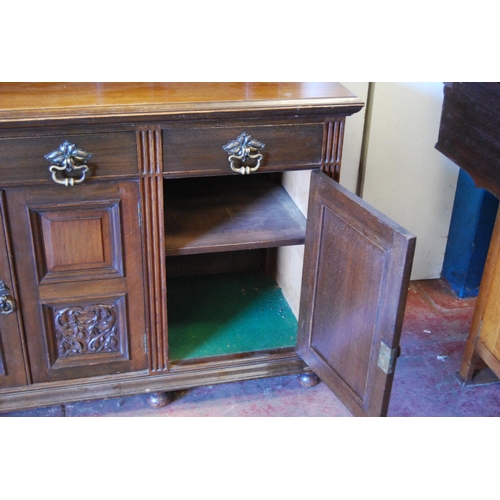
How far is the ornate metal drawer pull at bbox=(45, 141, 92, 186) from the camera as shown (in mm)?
1729

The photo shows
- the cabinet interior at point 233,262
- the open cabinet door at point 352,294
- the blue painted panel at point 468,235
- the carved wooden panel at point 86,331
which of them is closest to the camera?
the open cabinet door at point 352,294

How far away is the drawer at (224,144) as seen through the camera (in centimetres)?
182

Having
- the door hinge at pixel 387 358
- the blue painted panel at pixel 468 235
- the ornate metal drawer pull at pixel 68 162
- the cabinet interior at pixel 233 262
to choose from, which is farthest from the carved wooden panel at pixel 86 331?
the blue painted panel at pixel 468 235

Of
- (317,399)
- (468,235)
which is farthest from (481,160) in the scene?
(317,399)

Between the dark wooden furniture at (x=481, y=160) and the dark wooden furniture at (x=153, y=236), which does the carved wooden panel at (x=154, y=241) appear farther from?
the dark wooden furniture at (x=481, y=160)

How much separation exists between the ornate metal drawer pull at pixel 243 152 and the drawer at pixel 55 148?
267 mm

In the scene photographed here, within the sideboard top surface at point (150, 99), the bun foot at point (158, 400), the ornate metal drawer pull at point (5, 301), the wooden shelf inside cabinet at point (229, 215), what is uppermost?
the sideboard top surface at point (150, 99)

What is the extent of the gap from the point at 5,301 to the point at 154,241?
461 millimetres

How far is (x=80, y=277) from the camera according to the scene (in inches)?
76.4

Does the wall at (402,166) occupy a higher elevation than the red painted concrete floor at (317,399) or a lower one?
higher

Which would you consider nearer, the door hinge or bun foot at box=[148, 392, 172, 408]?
the door hinge

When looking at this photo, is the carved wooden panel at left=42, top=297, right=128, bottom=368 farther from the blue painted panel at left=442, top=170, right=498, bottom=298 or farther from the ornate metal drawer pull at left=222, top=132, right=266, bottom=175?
the blue painted panel at left=442, top=170, right=498, bottom=298

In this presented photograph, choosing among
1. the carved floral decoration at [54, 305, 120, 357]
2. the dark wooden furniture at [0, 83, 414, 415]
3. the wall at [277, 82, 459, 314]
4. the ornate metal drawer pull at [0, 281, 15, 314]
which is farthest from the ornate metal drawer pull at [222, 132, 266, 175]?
the ornate metal drawer pull at [0, 281, 15, 314]

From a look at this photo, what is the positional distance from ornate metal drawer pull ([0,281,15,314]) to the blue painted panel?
1790 mm
